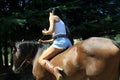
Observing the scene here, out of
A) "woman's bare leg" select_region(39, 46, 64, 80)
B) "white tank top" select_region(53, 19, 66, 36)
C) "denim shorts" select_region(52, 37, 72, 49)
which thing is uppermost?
"white tank top" select_region(53, 19, 66, 36)

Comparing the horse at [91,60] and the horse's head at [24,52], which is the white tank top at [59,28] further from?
the horse's head at [24,52]

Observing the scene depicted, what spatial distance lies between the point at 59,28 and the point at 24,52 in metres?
1.32

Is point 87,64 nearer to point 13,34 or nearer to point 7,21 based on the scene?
point 7,21

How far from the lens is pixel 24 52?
8.60 metres

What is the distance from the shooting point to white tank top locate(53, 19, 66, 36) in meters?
7.72

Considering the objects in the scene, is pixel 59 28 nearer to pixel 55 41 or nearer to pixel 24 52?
pixel 55 41

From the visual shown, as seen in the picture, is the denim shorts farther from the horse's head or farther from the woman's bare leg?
the horse's head

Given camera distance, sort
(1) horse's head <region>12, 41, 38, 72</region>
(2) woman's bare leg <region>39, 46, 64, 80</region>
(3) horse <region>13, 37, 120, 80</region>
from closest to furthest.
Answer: (3) horse <region>13, 37, 120, 80</region>, (2) woman's bare leg <region>39, 46, 64, 80</region>, (1) horse's head <region>12, 41, 38, 72</region>

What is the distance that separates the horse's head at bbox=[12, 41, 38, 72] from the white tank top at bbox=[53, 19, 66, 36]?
97 cm

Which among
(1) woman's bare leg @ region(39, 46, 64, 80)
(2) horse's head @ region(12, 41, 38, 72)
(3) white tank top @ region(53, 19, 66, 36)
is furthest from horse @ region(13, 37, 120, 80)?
(2) horse's head @ region(12, 41, 38, 72)

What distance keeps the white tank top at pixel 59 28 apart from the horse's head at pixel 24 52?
97 centimetres

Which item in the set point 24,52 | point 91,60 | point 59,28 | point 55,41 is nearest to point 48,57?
point 55,41

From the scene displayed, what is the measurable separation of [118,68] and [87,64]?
2.03 ft

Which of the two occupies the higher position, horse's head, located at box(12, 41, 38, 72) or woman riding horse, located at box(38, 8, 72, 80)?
woman riding horse, located at box(38, 8, 72, 80)
